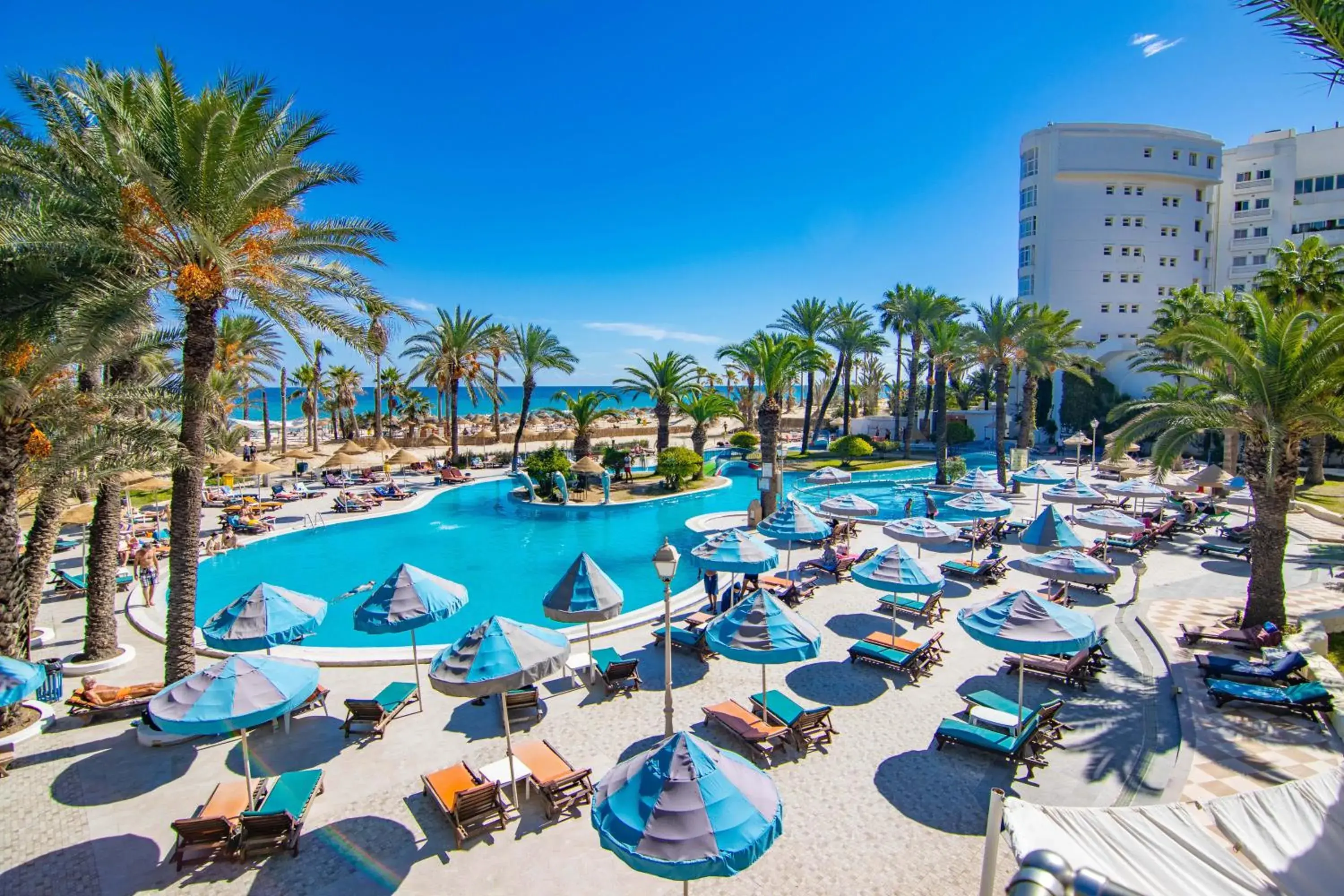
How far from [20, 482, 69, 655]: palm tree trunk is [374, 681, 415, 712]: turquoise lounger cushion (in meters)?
6.99

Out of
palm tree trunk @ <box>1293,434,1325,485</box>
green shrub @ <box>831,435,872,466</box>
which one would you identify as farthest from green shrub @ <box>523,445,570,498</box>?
palm tree trunk @ <box>1293,434,1325,485</box>

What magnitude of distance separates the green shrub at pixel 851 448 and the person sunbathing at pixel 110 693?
38472 mm

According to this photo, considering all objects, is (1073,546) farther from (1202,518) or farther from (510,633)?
(510,633)

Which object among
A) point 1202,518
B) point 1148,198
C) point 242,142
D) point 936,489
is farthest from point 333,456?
point 1148,198

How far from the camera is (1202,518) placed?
25.4 m

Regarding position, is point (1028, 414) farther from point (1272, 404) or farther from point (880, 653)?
point (880, 653)

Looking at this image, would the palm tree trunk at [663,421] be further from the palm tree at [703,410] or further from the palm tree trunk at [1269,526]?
the palm tree trunk at [1269,526]

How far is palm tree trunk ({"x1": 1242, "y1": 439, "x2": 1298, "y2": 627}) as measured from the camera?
13.8 metres

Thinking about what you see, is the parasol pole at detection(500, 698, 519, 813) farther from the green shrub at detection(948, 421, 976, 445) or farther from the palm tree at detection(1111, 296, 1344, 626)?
the green shrub at detection(948, 421, 976, 445)

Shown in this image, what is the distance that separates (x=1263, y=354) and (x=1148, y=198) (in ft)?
191

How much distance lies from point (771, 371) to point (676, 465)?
27.1 feet

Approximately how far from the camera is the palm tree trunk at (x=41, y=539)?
1234cm

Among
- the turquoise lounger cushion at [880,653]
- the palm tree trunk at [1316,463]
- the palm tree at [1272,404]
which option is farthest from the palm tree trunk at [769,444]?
the palm tree trunk at [1316,463]

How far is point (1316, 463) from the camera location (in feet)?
107
